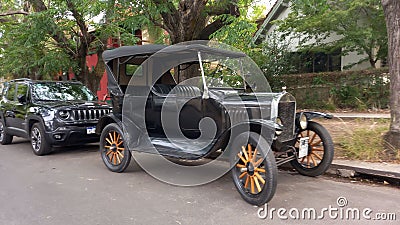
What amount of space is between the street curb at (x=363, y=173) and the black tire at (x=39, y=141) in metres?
5.89

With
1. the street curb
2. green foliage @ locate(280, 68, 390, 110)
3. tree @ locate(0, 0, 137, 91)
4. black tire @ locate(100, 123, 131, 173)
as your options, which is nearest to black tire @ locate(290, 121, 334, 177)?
the street curb

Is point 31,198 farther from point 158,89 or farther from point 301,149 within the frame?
point 301,149

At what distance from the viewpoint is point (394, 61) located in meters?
5.56

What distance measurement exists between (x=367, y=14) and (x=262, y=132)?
10529mm

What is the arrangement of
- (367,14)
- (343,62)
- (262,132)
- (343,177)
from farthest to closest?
1. (343,62)
2. (367,14)
3. (343,177)
4. (262,132)

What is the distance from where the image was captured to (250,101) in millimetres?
4562

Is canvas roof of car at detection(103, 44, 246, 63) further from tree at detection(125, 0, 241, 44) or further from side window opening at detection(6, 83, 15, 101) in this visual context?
side window opening at detection(6, 83, 15, 101)

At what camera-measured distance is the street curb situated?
190 inches

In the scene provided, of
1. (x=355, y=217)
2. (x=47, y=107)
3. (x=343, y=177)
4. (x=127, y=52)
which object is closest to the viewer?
(x=355, y=217)

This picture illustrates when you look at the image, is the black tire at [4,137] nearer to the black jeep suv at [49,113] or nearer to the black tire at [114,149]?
the black jeep suv at [49,113]

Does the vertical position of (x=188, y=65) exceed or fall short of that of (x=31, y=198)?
it exceeds it

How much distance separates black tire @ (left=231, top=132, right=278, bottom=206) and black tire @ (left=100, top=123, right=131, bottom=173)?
7.05 feet

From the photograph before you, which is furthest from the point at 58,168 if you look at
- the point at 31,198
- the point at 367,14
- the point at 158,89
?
the point at 367,14

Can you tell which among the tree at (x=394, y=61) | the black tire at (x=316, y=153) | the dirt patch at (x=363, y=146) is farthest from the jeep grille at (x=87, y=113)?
the tree at (x=394, y=61)
